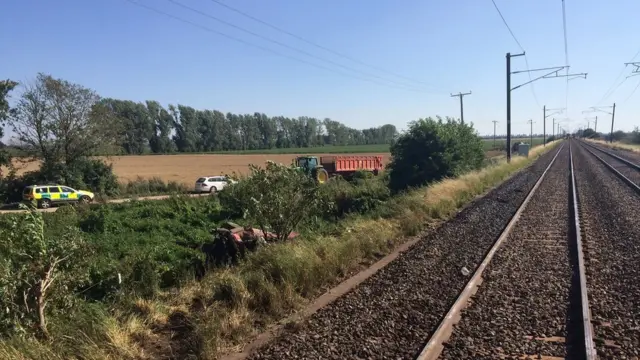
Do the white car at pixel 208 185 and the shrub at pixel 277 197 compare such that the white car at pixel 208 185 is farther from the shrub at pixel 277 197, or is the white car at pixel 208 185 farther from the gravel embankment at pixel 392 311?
the gravel embankment at pixel 392 311

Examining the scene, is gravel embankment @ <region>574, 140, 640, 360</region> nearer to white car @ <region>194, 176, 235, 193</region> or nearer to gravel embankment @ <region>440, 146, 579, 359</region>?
gravel embankment @ <region>440, 146, 579, 359</region>

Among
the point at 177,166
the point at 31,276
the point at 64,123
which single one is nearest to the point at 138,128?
the point at 177,166

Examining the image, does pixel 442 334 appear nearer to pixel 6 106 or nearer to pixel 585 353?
pixel 585 353

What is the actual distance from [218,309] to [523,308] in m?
4.22

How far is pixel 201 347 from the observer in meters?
5.59

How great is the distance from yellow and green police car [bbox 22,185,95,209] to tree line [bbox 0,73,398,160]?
6.36m

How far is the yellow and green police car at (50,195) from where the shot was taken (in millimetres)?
31016

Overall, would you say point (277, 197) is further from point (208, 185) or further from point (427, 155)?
point (208, 185)

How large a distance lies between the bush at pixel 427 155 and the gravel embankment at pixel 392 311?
17102 mm

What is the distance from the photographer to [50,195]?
105ft

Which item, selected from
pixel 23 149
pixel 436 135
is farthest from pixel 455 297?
pixel 23 149

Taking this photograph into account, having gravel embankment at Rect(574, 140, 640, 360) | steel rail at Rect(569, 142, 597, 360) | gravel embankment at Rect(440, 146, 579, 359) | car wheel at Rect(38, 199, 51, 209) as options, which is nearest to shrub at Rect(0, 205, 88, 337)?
gravel embankment at Rect(440, 146, 579, 359)

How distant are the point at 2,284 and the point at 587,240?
1133 centimetres

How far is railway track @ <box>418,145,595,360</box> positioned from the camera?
552 cm
